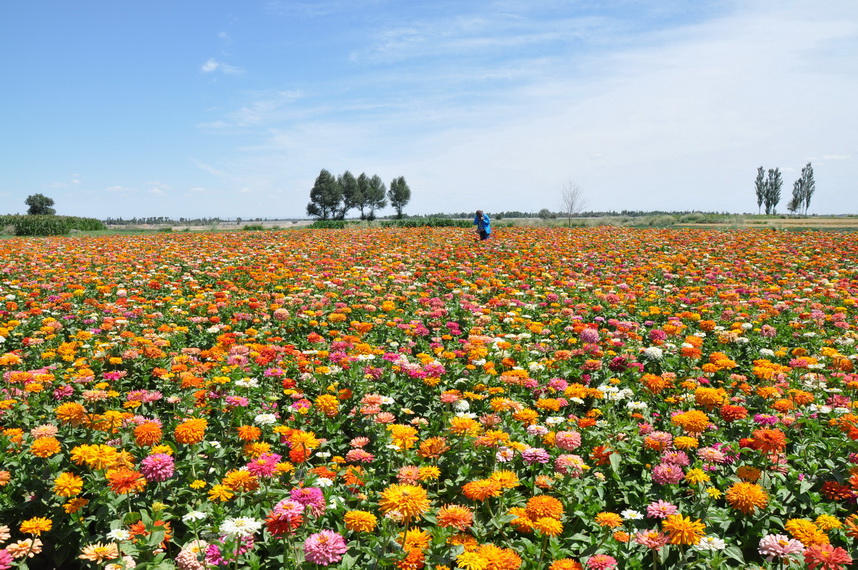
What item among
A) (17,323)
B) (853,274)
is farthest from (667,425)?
(853,274)

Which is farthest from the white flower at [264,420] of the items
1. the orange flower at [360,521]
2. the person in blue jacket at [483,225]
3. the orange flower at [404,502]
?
the person in blue jacket at [483,225]

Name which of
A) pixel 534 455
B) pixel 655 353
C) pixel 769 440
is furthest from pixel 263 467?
pixel 655 353

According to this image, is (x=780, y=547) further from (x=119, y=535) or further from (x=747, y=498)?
(x=119, y=535)

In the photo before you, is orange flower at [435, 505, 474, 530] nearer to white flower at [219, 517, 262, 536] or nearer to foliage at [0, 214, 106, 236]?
white flower at [219, 517, 262, 536]

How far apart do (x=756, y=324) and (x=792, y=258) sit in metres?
7.34

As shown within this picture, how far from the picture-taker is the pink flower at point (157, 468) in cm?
257

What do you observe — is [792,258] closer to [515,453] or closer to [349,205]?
[515,453]

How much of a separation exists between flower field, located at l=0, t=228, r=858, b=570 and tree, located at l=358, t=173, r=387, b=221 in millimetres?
84986

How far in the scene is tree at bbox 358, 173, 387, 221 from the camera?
91.4 meters

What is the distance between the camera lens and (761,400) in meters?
4.16

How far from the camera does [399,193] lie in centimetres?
9594

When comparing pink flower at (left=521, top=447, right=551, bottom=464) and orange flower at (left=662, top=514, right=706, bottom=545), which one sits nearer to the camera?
orange flower at (left=662, top=514, right=706, bottom=545)

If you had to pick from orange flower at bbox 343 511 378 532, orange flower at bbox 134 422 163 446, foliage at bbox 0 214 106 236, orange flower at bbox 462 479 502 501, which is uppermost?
foliage at bbox 0 214 106 236

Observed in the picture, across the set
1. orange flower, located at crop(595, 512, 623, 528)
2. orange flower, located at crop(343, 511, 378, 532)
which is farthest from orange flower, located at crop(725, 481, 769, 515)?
orange flower, located at crop(343, 511, 378, 532)
